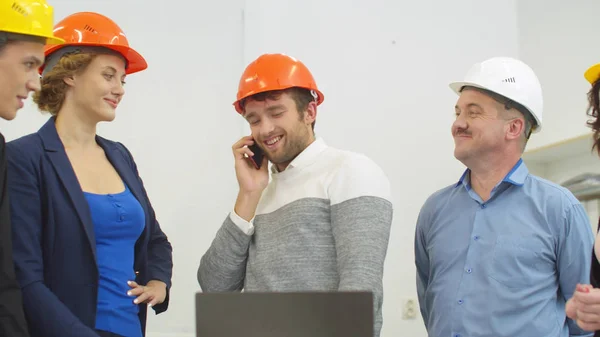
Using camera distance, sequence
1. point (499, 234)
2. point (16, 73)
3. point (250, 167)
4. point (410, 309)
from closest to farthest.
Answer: point (16, 73) < point (499, 234) < point (250, 167) < point (410, 309)

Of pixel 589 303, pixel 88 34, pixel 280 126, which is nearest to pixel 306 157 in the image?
pixel 280 126

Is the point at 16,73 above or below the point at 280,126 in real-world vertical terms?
above

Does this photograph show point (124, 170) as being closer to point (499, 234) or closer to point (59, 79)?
point (59, 79)

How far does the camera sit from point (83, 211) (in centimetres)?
188

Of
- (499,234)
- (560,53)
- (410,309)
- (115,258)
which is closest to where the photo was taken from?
(115,258)

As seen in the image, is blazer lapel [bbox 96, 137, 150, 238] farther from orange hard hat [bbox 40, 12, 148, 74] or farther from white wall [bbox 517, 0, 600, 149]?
white wall [bbox 517, 0, 600, 149]

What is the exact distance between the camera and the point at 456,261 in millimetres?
2240

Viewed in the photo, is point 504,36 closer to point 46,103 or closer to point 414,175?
point 414,175

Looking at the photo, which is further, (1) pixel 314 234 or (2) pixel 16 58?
(1) pixel 314 234

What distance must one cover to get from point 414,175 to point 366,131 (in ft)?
1.18

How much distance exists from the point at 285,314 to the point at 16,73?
1.02m

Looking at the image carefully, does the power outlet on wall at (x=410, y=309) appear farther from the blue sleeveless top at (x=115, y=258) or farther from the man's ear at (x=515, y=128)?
the blue sleeveless top at (x=115, y=258)

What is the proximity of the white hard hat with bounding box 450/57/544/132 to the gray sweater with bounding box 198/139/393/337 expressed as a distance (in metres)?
0.57

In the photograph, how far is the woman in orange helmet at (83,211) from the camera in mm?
1782
